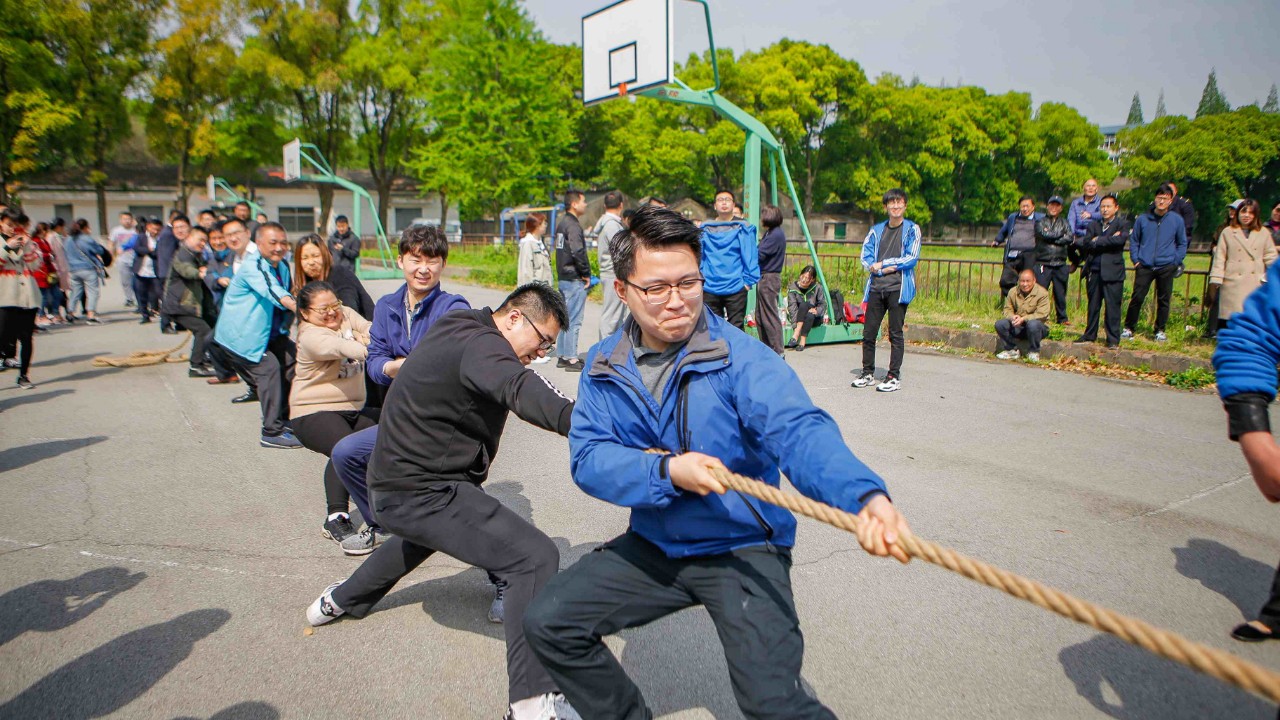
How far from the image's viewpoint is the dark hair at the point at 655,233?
2.19 m

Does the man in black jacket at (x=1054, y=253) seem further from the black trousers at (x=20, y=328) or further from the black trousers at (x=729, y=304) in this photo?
the black trousers at (x=20, y=328)

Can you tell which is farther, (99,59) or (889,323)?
(99,59)

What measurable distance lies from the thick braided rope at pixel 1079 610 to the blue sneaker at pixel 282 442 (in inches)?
210

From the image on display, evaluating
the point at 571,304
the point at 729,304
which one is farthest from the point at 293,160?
the point at 729,304

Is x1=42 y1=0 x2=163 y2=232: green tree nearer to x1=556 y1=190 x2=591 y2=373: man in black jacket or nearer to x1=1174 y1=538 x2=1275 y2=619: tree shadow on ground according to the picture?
x1=556 y1=190 x2=591 y2=373: man in black jacket

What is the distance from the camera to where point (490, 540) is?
110 inches

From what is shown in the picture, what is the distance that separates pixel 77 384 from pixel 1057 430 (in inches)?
410

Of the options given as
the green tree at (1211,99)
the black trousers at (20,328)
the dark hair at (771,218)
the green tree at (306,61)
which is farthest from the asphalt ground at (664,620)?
the green tree at (1211,99)

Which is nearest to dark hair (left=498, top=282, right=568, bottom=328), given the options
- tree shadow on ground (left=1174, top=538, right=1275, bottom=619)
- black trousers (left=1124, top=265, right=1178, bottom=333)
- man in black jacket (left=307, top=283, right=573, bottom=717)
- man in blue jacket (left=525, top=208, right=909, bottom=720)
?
→ man in black jacket (left=307, top=283, right=573, bottom=717)

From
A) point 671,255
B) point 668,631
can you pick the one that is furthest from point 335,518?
point 671,255

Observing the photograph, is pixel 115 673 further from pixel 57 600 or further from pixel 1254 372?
pixel 1254 372

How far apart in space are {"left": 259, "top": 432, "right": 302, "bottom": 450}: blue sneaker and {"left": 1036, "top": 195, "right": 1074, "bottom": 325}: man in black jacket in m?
9.39

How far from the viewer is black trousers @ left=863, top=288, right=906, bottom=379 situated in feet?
24.4

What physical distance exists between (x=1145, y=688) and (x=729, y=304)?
18.7 feet
